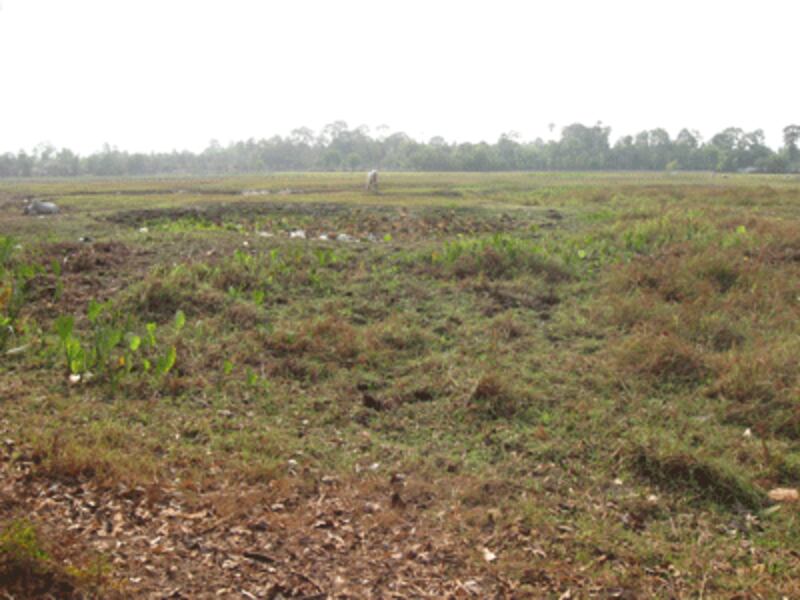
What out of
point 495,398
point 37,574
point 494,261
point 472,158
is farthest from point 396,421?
point 472,158

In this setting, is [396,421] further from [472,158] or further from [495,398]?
[472,158]

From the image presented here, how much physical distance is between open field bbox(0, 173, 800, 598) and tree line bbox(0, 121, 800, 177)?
75576mm

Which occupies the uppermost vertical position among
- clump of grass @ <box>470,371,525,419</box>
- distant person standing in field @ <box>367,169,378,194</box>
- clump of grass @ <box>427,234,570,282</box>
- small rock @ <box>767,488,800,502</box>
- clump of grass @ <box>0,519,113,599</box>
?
distant person standing in field @ <box>367,169,378,194</box>

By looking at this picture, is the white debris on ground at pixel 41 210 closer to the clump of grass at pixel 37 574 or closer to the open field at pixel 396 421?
the open field at pixel 396 421

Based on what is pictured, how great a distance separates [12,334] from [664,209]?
53.9ft

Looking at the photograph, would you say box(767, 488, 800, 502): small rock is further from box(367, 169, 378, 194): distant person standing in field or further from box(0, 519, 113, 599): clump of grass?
box(367, 169, 378, 194): distant person standing in field

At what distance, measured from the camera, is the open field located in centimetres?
342

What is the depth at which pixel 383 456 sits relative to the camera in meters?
4.98

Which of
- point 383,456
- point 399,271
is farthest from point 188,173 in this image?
point 383,456

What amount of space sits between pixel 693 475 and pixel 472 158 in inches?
3166

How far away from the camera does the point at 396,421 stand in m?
5.64

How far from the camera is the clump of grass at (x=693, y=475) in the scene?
4.40 m

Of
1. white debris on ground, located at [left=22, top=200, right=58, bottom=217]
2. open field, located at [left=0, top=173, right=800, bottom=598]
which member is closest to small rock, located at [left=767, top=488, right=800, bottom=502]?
open field, located at [left=0, top=173, right=800, bottom=598]

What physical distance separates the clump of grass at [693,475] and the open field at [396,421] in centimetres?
2
